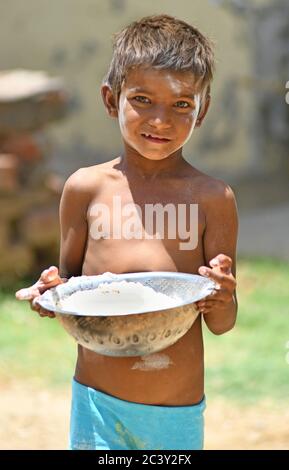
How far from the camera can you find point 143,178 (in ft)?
6.92

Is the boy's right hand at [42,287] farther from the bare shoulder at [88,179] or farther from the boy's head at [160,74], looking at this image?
the boy's head at [160,74]

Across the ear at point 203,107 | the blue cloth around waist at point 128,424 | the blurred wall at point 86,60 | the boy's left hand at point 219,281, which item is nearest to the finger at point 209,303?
the boy's left hand at point 219,281

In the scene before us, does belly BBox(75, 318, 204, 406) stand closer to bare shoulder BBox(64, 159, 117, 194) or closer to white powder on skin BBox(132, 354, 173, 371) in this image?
white powder on skin BBox(132, 354, 173, 371)

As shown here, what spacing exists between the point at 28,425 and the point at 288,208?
509 centimetres

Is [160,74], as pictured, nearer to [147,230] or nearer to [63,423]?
[147,230]

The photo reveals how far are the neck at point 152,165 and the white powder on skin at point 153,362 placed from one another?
0.39m

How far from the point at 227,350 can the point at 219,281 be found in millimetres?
2916

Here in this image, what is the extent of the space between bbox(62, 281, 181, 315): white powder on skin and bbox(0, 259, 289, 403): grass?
225cm

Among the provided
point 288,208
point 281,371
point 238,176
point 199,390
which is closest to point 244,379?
point 281,371

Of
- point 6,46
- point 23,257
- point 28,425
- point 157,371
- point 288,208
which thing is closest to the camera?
point 157,371

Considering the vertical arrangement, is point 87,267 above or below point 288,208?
above

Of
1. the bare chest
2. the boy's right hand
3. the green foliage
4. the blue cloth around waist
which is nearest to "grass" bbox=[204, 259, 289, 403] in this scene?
the green foliage

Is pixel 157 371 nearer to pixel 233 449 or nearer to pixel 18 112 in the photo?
pixel 233 449

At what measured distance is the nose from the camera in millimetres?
1968
